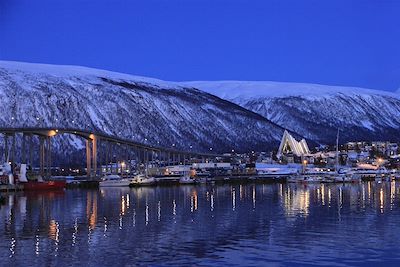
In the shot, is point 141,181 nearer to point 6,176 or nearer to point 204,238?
point 6,176

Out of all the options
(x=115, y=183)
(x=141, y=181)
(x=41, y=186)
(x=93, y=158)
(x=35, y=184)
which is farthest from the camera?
(x=93, y=158)

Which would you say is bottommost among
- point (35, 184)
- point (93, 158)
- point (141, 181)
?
point (141, 181)

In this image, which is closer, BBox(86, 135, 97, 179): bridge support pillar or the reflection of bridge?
the reflection of bridge

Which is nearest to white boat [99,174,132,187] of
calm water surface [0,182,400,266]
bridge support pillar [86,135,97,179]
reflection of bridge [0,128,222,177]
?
reflection of bridge [0,128,222,177]

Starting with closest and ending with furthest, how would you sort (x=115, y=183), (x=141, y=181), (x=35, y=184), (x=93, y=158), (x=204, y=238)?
(x=204, y=238) < (x=35, y=184) < (x=115, y=183) < (x=141, y=181) < (x=93, y=158)

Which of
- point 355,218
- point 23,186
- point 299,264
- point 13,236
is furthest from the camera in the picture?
point 23,186

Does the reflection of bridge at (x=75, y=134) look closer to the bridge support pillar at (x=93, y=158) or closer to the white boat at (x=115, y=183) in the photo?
the bridge support pillar at (x=93, y=158)

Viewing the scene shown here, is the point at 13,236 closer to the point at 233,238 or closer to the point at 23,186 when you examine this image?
the point at 233,238

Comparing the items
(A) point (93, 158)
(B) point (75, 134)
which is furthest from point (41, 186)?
(B) point (75, 134)

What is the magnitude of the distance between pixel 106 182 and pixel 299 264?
89.9 meters

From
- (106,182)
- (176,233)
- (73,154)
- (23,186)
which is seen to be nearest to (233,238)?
(176,233)

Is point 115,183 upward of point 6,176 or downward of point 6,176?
downward

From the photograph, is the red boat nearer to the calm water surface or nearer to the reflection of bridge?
the reflection of bridge

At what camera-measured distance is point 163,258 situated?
1021 inches
